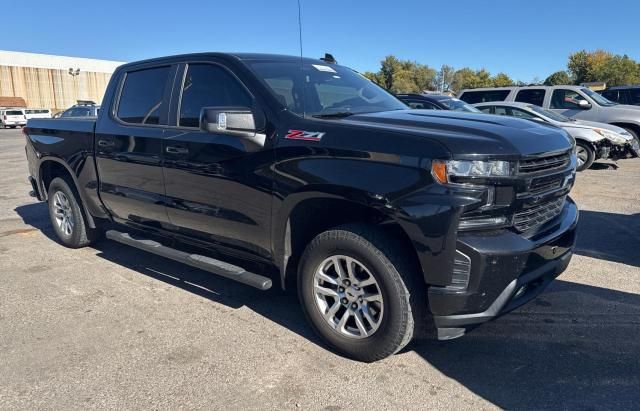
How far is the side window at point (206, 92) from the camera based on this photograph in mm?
3779

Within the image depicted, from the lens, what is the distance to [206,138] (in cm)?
379

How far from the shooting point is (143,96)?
461 cm

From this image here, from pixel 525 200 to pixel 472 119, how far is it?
717 mm

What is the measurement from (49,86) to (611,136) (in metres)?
79.3

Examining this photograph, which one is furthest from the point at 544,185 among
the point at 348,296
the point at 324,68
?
the point at 324,68

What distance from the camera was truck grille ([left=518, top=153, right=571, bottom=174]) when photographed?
290 cm

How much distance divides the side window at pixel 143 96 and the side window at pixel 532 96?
11319mm

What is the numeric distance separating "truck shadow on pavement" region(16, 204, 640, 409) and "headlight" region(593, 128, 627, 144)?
7.61 metres

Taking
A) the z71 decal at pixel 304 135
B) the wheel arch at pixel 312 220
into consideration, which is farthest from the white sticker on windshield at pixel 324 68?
the wheel arch at pixel 312 220

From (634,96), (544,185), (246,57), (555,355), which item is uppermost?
(246,57)

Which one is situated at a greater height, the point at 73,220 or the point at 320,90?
the point at 320,90

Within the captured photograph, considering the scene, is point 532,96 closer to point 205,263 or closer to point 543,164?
point 543,164

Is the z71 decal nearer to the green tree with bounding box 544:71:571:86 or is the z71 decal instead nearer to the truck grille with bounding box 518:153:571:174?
the truck grille with bounding box 518:153:571:174

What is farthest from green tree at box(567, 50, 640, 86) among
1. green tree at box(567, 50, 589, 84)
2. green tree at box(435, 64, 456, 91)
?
green tree at box(435, 64, 456, 91)
